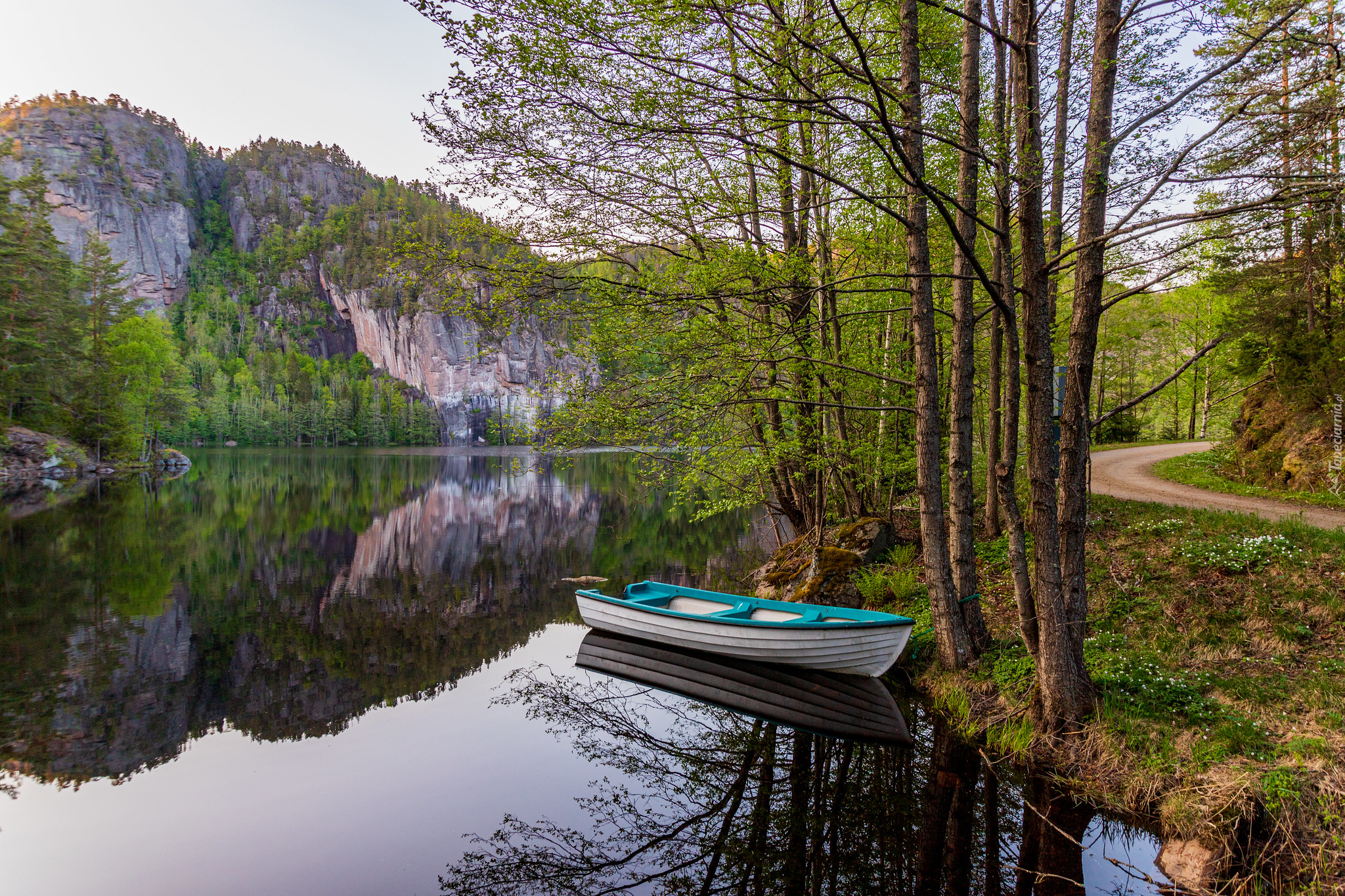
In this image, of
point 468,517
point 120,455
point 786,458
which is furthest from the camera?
point 120,455

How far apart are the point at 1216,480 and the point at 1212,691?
31.9 ft

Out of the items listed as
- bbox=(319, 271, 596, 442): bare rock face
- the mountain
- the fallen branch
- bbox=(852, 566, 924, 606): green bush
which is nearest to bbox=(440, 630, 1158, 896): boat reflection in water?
bbox=(852, 566, 924, 606): green bush

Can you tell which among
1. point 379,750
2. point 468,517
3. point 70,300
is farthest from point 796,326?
point 70,300

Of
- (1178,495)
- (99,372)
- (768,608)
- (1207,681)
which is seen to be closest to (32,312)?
(99,372)

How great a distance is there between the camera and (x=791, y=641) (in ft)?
26.3

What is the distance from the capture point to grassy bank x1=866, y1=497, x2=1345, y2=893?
13.5ft

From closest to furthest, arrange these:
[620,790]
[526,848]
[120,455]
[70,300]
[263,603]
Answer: [526,848] < [620,790] < [263,603] < [70,300] < [120,455]

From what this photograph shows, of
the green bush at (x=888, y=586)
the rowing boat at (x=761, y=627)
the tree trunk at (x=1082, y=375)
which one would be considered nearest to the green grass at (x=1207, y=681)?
the tree trunk at (x=1082, y=375)

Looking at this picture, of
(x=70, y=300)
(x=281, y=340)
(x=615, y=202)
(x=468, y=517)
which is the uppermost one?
(x=281, y=340)

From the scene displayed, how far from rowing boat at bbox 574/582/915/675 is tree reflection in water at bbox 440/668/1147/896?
898 millimetres

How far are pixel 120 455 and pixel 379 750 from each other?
1904 inches

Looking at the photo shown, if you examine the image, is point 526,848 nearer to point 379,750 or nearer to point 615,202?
point 379,750

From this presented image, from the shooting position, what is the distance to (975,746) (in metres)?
6.32

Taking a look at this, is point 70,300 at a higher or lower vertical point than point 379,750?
higher
